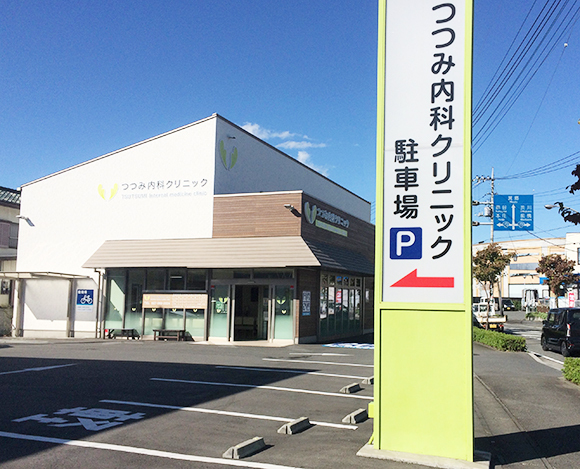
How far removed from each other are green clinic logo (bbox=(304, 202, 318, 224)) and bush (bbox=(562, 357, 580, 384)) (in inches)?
437

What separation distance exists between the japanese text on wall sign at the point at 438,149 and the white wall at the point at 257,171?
16174 millimetres

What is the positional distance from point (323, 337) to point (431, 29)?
57.8ft

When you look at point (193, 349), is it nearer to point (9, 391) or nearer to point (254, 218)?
point (254, 218)

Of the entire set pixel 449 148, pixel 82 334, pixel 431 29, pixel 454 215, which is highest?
pixel 431 29

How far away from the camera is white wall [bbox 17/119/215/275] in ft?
71.9

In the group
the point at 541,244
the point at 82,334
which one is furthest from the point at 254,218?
the point at 541,244

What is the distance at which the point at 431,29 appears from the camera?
242 inches

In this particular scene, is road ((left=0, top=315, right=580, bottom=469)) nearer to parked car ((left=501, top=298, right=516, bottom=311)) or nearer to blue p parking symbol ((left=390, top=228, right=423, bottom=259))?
blue p parking symbol ((left=390, top=228, right=423, bottom=259))

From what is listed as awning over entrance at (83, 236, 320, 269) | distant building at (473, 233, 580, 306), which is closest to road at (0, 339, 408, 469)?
awning over entrance at (83, 236, 320, 269)

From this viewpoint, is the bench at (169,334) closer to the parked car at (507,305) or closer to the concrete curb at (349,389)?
the concrete curb at (349,389)

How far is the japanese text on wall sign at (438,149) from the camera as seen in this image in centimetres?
593

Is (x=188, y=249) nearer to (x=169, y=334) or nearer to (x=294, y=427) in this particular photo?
(x=169, y=334)

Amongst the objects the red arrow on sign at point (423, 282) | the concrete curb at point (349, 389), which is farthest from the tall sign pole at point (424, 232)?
the concrete curb at point (349, 389)

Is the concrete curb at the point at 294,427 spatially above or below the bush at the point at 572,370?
below
